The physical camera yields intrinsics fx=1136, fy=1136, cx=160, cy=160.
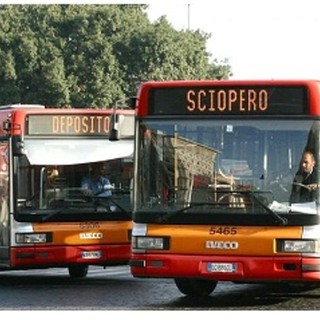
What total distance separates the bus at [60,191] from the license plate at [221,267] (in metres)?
4.01

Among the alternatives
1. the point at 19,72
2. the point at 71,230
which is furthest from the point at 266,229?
the point at 19,72

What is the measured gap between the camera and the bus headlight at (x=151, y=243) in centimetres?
1241

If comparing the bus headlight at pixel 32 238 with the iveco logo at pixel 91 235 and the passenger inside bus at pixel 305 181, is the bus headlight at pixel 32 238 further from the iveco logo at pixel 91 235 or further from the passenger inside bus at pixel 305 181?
the passenger inside bus at pixel 305 181

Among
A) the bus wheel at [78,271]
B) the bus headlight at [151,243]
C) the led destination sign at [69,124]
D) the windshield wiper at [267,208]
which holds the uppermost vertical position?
the led destination sign at [69,124]

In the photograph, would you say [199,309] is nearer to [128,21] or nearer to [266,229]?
[266,229]

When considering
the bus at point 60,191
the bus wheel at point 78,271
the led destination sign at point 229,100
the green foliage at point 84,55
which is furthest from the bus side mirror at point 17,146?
the green foliage at point 84,55

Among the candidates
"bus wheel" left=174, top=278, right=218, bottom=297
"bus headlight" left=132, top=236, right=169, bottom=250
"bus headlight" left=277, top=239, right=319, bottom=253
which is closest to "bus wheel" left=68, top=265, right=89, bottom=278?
"bus wheel" left=174, top=278, right=218, bottom=297

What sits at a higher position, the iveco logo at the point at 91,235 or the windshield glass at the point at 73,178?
the windshield glass at the point at 73,178

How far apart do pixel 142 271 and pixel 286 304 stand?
72.5 inches

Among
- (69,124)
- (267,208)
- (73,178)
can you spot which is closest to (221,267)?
(267,208)

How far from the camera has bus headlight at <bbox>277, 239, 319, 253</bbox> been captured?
11.9 metres

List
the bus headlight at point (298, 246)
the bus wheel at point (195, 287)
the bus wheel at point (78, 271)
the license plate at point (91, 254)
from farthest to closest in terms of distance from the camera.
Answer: the bus wheel at point (78, 271)
the license plate at point (91, 254)
the bus wheel at point (195, 287)
the bus headlight at point (298, 246)

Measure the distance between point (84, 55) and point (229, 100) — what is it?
3911 centimetres
